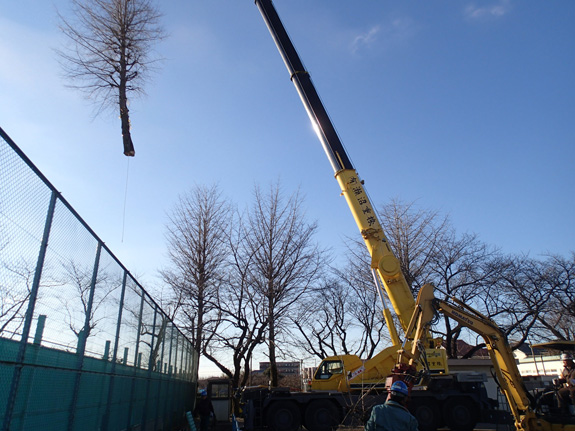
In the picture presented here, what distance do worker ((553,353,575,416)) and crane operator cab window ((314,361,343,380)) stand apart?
6708mm

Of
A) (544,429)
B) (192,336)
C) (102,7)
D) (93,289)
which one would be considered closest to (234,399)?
(192,336)

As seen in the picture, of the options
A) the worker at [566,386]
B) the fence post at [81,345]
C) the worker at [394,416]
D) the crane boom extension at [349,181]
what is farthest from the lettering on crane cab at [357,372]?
the worker at [394,416]

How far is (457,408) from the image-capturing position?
43.3ft

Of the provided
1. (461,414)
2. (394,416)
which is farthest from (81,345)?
(461,414)

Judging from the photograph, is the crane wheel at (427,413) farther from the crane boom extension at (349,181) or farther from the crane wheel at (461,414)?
the crane boom extension at (349,181)

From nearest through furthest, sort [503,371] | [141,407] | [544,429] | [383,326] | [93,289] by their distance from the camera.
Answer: [93,289] < [141,407] < [544,429] < [503,371] < [383,326]

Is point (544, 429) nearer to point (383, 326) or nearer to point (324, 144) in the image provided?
point (324, 144)

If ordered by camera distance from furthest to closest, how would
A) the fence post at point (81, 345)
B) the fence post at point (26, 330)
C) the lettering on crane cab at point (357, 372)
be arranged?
the lettering on crane cab at point (357, 372)
the fence post at point (81, 345)
the fence post at point (26, 330)

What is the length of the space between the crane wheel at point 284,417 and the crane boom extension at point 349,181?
15.4 ft

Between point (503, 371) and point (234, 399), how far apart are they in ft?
42.6

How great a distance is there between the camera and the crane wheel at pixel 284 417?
13562mm

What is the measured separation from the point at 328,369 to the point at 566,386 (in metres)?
7.52

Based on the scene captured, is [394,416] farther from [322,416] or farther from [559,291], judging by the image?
[559,291]

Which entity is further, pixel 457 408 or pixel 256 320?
pixel 256 320
